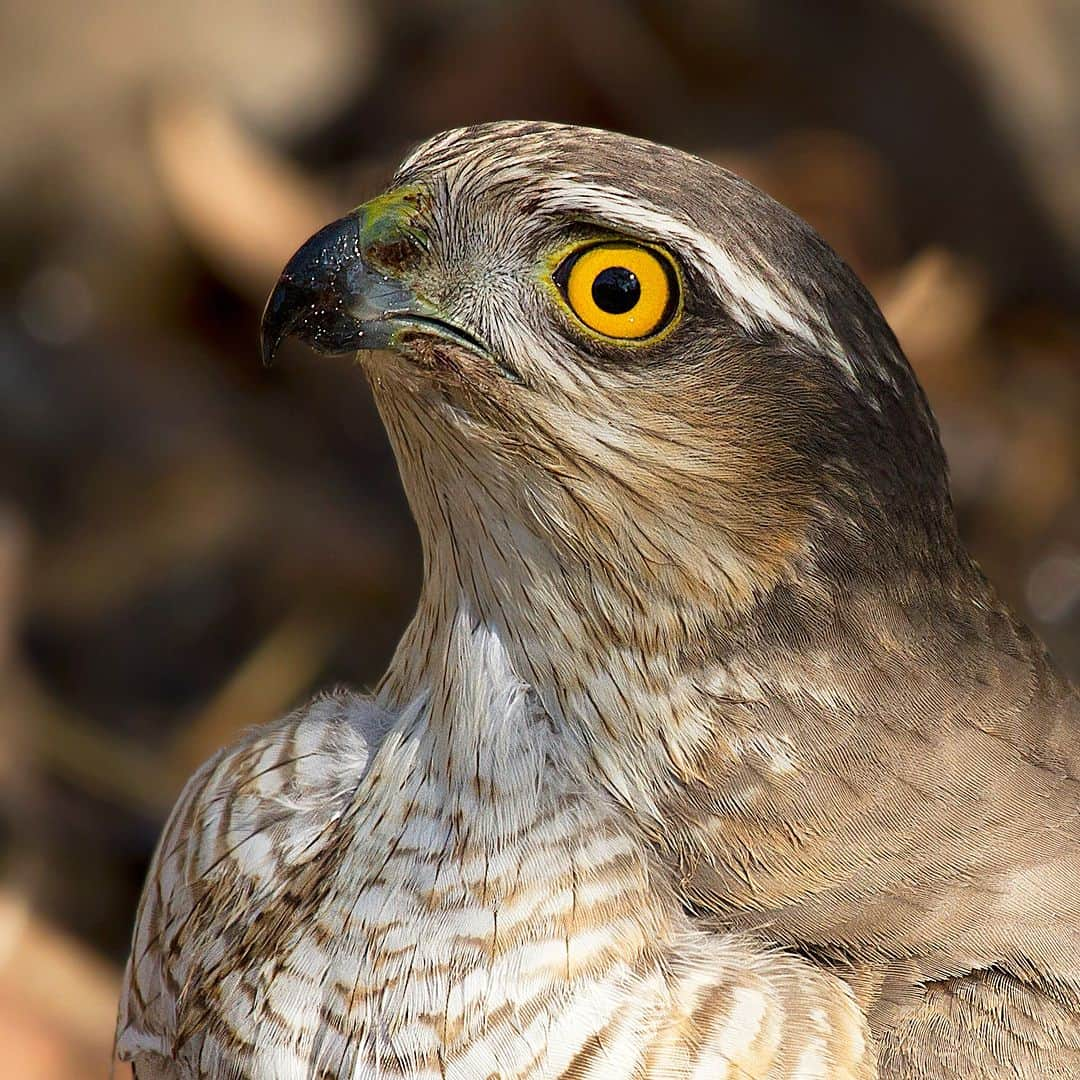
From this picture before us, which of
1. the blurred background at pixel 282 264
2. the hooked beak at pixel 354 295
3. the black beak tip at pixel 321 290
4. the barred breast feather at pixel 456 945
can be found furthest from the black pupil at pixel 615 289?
the blurred background at pixel 282 264

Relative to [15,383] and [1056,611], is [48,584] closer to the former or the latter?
[15,383]

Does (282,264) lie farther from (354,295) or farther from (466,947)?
(466,947)

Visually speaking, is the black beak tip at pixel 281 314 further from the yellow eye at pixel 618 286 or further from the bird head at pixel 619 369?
the yellow eye at pixel 618 286

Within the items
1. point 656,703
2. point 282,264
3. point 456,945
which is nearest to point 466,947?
point 456,945

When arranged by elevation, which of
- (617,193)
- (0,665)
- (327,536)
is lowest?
(0,665)

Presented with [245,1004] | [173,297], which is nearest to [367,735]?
[245,1004]

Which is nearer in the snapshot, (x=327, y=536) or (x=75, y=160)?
(x=327, y=536)

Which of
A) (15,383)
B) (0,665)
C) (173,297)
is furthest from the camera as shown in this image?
(173,297)

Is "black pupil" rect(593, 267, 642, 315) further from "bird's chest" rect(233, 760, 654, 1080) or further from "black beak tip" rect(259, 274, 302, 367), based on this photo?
"bird's chest" rect(233, 760, 654, 1080)

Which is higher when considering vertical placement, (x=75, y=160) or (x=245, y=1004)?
(x=75, y=160)
